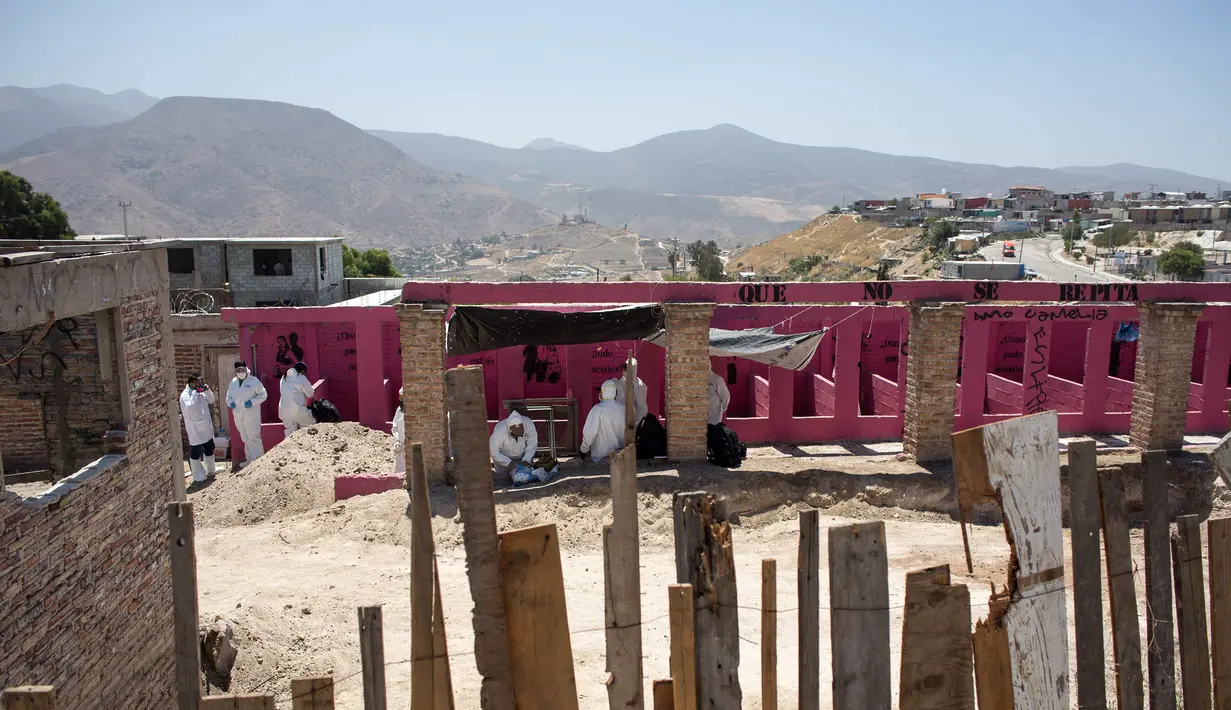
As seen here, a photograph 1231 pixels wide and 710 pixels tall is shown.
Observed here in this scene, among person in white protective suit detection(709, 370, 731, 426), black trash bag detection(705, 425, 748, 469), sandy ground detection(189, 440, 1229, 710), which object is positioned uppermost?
person in white protective suit detection(709, 370, 731, 426)

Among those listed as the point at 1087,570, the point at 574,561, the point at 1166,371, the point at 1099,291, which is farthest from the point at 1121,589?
the point at 1166,371

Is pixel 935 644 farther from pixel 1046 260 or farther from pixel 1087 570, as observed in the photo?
pixel 1046 260

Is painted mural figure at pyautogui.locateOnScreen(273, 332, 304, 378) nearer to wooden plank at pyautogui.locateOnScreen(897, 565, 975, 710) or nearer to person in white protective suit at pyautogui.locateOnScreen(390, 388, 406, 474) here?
person in white protective suit at pyautogui.locateOnScreen(390, 388, 406, 474)

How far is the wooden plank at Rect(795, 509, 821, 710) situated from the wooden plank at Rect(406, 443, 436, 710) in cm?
137

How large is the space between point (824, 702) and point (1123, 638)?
3233 millimetres

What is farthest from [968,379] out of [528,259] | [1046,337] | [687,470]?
[528,259]

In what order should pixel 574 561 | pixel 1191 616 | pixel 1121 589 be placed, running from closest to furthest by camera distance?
1. pixel 1121 589
2. pixel 1191 616
3. pixel 574 561

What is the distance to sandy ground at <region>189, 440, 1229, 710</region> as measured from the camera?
25.5 ft

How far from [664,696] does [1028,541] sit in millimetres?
1488

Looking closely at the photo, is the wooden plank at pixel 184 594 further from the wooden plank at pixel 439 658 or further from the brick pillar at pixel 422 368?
the brick pillar at pixel 422 368

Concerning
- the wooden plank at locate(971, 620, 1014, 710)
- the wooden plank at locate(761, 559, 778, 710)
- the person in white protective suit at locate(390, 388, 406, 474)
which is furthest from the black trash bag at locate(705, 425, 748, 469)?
the wooden plank at locate(971, 620, 1014, 710)

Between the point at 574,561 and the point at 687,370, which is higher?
the point at 687,370

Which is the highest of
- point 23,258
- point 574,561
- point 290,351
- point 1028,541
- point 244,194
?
point 244,194

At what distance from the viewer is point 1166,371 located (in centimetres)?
1269
